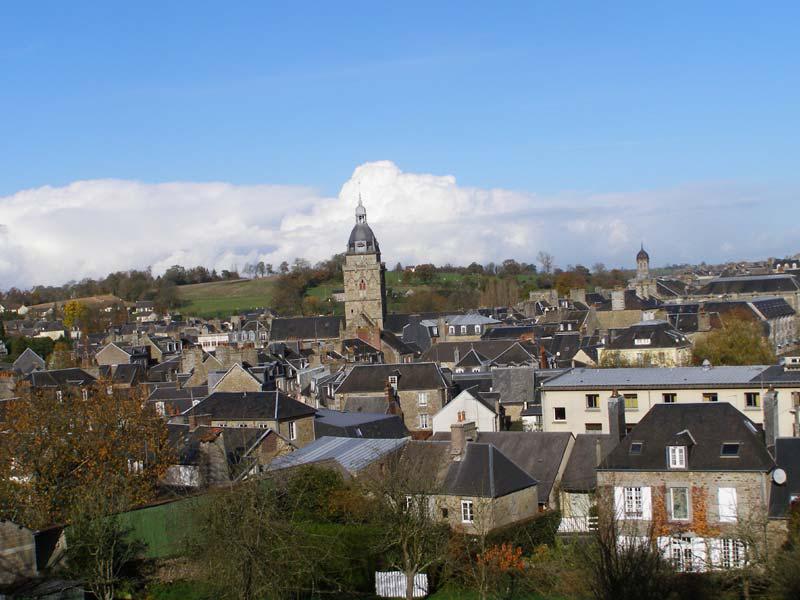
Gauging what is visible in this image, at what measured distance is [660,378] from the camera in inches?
1700

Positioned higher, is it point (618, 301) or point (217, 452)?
point (618, 301)

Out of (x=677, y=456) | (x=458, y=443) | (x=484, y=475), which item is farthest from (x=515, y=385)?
(x=677, y=456)

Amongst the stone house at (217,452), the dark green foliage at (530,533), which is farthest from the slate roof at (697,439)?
the stone house at (217,452)

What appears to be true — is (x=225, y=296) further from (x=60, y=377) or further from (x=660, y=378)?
(x=660, y=378)

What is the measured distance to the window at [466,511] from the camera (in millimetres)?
31062

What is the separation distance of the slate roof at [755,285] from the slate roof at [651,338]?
5148 centimetres

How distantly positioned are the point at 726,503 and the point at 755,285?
98.7 metres

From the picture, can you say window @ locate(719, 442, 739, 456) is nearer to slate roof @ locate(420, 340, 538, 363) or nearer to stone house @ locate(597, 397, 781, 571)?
stone house @ locate(597, 397, 781, 571)

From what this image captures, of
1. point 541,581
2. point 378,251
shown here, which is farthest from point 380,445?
point 378,251

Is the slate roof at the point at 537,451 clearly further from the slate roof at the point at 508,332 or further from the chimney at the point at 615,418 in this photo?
the slate roof at the point at 508,332

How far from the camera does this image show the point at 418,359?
83.6 m

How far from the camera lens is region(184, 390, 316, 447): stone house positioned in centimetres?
4184

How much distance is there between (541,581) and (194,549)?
30.8ft

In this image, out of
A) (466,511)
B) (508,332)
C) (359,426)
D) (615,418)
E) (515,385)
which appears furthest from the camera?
(508,332)
